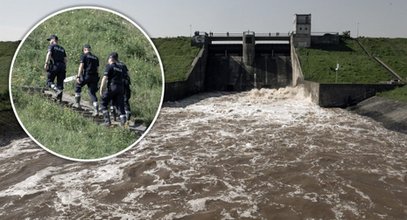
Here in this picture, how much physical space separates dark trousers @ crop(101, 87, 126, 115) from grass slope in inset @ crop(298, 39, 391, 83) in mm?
29991

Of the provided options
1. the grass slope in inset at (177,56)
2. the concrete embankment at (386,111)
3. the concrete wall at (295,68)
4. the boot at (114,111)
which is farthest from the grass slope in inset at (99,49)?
the concrete wall at (295,68)

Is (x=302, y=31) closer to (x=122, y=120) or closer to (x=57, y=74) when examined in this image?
(x=122, y=120)

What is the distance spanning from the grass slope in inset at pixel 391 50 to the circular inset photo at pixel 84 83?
113 feet

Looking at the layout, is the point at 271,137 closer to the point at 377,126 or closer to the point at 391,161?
the point at 391,161

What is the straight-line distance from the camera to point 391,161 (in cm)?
1326

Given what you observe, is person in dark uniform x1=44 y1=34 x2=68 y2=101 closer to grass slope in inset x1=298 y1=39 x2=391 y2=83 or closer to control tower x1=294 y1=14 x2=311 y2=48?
grass slope in inset x1=298 y1=39 x2=391 y2=83

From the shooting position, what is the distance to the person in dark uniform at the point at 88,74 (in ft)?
6.82

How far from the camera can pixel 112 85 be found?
213 cm

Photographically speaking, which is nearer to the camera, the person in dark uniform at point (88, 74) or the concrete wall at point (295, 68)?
the person in dark uniform at point (88, 74)

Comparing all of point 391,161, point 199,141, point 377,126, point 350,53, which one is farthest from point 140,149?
point 350,53

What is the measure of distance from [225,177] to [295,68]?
26.2 meters

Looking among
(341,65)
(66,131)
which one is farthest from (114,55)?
(341,65)

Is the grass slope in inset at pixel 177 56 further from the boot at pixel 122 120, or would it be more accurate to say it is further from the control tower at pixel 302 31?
the boot at pixel 122 120

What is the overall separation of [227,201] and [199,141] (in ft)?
22.4
